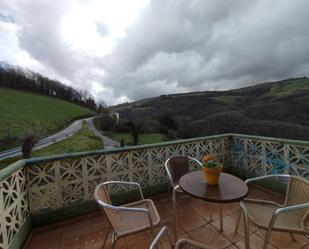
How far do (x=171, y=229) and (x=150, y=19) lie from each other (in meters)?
4.91

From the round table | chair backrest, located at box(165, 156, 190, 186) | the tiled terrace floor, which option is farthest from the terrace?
the round table

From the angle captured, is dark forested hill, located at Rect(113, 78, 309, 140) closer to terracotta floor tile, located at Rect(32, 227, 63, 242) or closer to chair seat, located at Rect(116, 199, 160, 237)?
chair seat, located at Rect(116, 199, 160, 237)

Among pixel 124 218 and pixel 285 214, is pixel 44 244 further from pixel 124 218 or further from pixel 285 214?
pixel 285 214

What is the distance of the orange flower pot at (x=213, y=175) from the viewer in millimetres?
1566

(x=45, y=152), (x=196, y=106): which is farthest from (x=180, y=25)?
(x=196, y=106)

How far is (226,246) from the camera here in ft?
5.38

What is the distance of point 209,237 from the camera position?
5.82ft

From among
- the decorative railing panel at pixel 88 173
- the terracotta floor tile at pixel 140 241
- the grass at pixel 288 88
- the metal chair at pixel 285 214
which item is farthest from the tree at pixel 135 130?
the metal chair at pixel 285 214

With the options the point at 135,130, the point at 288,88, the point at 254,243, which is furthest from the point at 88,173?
the point at 288,88

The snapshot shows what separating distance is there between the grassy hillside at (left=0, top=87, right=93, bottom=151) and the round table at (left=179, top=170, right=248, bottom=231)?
21.8m

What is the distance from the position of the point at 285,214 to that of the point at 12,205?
2.64m

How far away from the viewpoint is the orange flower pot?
157 centimetres

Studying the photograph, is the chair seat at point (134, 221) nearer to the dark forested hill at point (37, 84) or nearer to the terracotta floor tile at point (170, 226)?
the terracotta floor tile at point (170, 226)

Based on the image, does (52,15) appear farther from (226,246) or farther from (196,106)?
(196,106)
